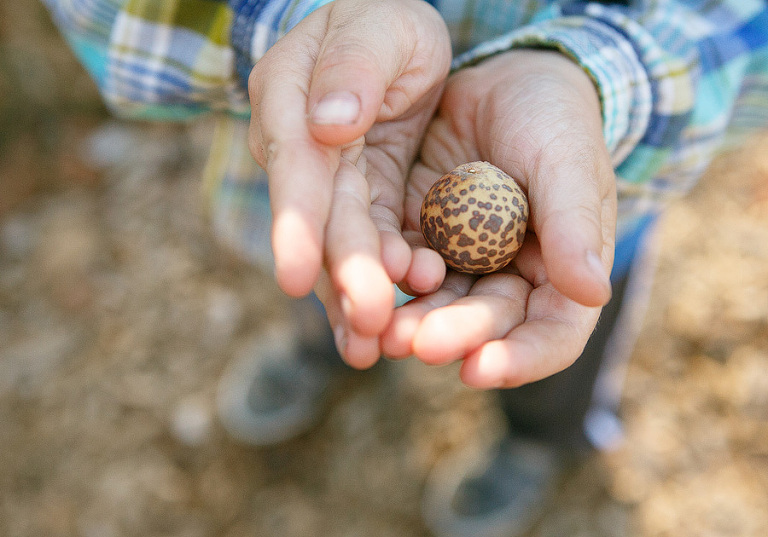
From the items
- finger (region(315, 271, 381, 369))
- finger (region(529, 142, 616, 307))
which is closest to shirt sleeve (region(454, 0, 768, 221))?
finger (region(529, 142, 616, 307))

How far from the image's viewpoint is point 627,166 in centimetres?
186

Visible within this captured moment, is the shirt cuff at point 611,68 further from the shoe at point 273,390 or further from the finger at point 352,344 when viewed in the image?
the shoe at point 273,390

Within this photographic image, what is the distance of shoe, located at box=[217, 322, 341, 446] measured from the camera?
3.08m

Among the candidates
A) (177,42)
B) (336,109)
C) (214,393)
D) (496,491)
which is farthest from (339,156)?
(214,393)

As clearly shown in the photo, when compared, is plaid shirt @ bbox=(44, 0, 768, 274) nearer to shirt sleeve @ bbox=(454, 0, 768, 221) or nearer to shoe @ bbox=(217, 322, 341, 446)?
shirt sleeve @ bbox=(454, 0, 768, 221)

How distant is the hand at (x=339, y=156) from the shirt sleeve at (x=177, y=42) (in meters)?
0.32

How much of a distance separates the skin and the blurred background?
1.68m

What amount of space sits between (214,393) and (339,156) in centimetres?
221

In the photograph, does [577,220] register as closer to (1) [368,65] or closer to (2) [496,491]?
(1) [368,65]

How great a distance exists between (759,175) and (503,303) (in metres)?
3.24

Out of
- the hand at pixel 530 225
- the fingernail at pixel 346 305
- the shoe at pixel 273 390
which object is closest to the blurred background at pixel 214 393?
the shoe at pixel 273 390

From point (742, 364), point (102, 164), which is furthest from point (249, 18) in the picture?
point (102, 164)

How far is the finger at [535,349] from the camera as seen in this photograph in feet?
4.06

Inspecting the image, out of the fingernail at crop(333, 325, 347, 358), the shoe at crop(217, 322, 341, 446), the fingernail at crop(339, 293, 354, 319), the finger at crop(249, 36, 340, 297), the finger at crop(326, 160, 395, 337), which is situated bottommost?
the shoe at crop(217, 322, 341, 446)
